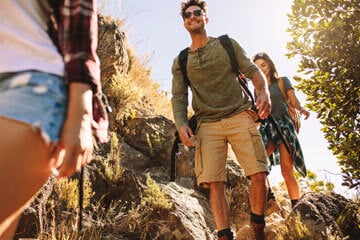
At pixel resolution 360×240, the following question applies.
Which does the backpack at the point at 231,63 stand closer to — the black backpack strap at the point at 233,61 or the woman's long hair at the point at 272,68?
the black backpack strap at the point at 233,61

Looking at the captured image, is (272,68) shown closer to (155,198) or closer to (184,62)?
(184,62)

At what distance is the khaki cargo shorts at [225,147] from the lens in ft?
15.4

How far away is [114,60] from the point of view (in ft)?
31.3

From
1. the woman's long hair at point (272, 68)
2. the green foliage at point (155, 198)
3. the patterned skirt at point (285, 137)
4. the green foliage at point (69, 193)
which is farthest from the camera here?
the woman's long hair at point (272, 68)

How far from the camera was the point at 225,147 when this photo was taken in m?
4.88

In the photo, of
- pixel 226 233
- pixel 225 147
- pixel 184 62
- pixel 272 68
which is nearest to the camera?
pixel 226 233

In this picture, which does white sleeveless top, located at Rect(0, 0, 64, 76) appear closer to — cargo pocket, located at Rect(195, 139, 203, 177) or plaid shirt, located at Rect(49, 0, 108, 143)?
plaid shirt, located at Rect(49, 0, 108, 143)

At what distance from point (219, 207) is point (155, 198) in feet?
5.67

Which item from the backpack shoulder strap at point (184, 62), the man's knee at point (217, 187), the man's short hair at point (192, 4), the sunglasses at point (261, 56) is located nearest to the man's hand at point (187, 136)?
the man's knee at point (217, 187)

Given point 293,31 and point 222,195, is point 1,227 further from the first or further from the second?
point 293,31

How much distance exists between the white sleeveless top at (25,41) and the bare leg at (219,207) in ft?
11.2

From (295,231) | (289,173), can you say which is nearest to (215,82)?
(295,231)

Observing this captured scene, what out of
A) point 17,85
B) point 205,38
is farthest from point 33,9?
point 205,38

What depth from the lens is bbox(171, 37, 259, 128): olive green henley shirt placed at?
4801mm
